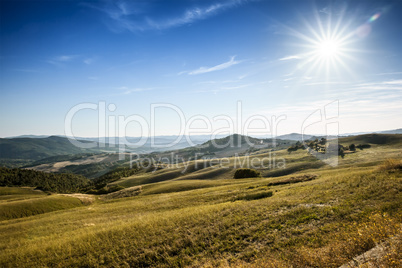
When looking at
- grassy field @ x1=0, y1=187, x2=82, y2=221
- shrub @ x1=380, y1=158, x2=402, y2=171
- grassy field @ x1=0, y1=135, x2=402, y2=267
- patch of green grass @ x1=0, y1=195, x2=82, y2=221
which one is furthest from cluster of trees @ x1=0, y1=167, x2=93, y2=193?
shrub @ x1=380, y1=158, x2=402, y2=171

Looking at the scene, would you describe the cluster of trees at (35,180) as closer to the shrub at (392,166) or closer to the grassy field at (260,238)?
the grassy field at (260,238)

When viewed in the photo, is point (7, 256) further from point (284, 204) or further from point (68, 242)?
point (284, 204)

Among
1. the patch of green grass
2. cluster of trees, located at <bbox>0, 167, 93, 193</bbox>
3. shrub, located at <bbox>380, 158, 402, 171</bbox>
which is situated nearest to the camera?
shrub, located at <bbox>380, 158, 402, 171</bbox>

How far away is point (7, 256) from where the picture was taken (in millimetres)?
15742

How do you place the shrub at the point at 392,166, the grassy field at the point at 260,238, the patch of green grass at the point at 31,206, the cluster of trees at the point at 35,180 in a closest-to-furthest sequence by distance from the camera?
the grassy field at the point at 260,238 < the shrub at the point at 392,166 < the patch of green grass at the point at 31,206 < the cluster of trees at the point at 35,180

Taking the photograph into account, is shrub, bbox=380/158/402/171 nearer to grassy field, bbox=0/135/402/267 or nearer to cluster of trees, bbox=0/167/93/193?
grassy field, bbox=0/135/402/267

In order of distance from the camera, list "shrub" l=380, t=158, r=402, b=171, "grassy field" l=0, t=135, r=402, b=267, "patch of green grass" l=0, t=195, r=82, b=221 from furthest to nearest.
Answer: "patch of green grass" l=0, t=195, r=82, b=221, "shrub" l=380, t=158, r=402, b=171, "grassy field" l=0, t=135, r=402, b=267

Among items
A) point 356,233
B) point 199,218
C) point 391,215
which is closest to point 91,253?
point 199,218

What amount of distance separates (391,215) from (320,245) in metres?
4.99

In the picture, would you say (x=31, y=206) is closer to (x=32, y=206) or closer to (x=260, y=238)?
(x=32, y=206)

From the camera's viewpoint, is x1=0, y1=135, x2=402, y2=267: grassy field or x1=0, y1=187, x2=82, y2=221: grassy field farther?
x1=0, y1=187, x2=82, y2=221: grassy field

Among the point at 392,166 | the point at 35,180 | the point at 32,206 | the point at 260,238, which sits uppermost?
the point at 392,166

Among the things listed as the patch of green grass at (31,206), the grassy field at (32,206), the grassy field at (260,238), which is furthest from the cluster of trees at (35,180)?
the grassy field at (260,238)

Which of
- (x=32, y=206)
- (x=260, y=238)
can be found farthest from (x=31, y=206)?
(x=260, y=238)
